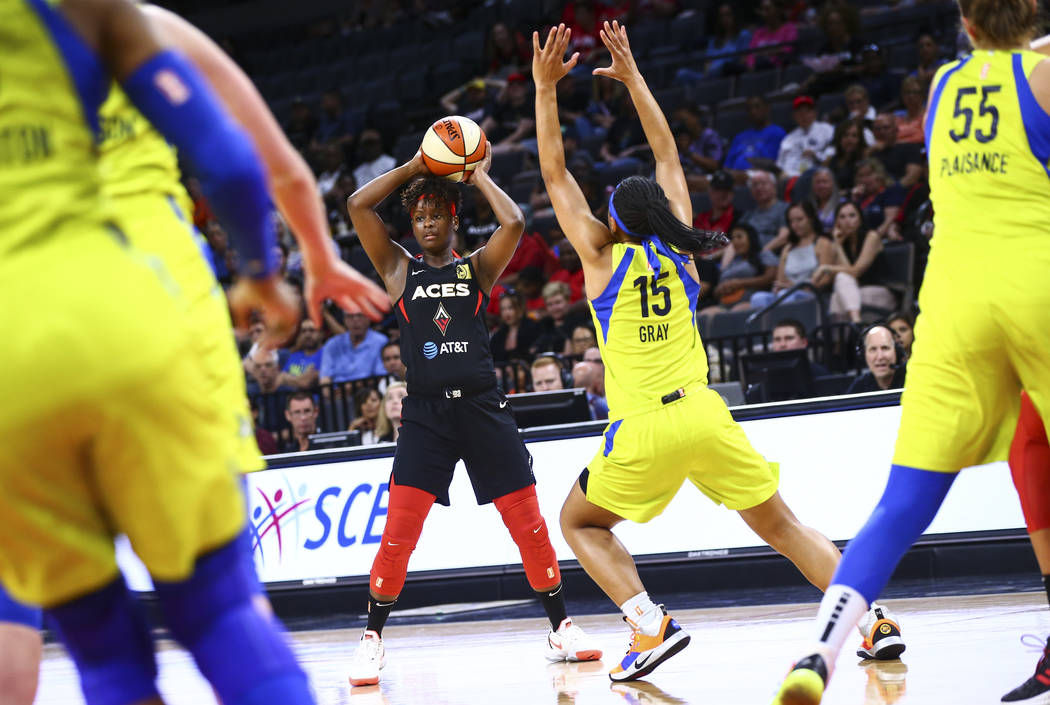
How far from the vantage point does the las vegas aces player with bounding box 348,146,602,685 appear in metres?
5.71

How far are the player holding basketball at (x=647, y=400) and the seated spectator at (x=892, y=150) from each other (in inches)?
244

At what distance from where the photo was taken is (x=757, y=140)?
12312mm

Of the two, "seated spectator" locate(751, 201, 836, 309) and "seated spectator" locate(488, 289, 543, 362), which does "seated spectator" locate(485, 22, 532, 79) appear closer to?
"seated spectator" locate(488, 289, 543, 362)

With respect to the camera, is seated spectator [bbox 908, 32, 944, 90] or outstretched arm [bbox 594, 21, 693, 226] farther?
seated spectator [bbox 908, 32, 944, 90]

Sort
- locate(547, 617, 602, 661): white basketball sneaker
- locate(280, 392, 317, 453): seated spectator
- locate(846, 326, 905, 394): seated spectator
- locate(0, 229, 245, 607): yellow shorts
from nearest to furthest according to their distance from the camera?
locate(0, 229, 245, 607): yellow shorts
locate(547, 617, 602, 661): white basketball sneaker
locate(846, 326, 905, 394): seated spectator
locate(280, 392, 317, 453): seated spectator

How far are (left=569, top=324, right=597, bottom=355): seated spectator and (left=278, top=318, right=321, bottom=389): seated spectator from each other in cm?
271

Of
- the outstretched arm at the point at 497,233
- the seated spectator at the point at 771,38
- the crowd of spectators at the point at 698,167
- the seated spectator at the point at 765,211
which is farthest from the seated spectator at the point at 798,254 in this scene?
the outstretched arm at the point at 497,233

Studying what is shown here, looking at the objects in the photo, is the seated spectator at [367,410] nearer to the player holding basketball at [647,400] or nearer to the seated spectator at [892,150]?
the player holding basketball at [647,400]

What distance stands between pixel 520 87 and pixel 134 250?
13.0 meters

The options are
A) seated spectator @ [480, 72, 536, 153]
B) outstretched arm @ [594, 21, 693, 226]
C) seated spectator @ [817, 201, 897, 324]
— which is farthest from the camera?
seated spectator @ [480, 72, 536, 153]

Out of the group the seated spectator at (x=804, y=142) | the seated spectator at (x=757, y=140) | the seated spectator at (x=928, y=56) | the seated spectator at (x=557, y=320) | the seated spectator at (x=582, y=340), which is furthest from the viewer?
the seated spectator at (x=757, y=140)

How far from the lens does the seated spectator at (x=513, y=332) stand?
1055cm

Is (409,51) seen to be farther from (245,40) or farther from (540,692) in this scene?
(540,692)

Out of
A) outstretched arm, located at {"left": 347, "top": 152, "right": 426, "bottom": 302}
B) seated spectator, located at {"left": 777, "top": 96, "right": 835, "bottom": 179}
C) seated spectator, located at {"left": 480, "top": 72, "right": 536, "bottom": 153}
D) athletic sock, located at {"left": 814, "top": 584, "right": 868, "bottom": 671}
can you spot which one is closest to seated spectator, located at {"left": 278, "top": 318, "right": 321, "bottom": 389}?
seated spectator, located at {"left": 480, "top": 72, "right": 536, "bottom": 153}
